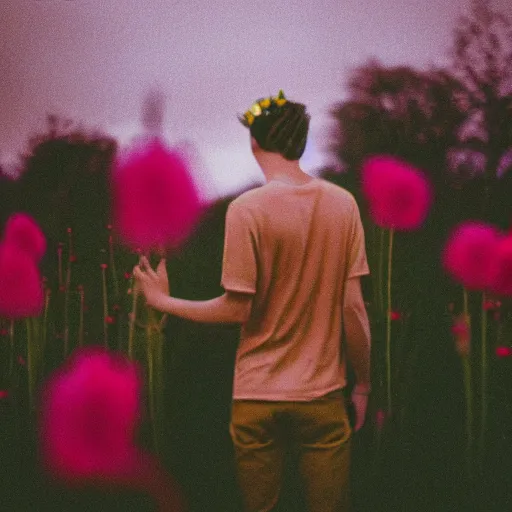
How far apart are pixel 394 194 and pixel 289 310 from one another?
0.40 metres

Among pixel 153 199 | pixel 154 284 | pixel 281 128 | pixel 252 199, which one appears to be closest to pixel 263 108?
pixel 281 128

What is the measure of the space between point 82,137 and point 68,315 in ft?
1.30

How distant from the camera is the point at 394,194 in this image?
142 cm

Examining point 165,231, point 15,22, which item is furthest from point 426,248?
point 15,22

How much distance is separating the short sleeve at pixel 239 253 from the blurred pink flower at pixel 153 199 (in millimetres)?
253

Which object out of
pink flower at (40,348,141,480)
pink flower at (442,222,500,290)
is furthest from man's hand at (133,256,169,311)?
pink flower at (442,222,500,290)

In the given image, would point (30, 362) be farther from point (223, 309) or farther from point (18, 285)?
point (223, 309)

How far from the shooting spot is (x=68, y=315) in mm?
1486

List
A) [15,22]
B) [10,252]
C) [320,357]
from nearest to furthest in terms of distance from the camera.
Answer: [320,357]
[10,252]
[15,22]

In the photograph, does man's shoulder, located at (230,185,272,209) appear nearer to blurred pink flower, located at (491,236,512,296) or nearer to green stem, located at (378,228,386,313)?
green stem, located at (378,228,386,313)

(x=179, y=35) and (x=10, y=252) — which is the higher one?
(x=179, y=35)

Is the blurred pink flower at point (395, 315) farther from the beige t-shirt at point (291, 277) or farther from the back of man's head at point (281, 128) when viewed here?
the back of man's head at point (281, 128)

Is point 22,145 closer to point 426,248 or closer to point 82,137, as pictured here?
point 82,137

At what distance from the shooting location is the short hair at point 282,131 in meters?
1.21
